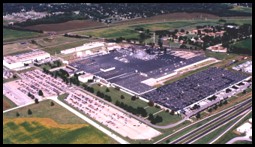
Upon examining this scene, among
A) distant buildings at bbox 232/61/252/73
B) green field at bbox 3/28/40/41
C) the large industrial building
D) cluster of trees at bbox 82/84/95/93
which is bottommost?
cluster of trees at bbox 82/84/95/93

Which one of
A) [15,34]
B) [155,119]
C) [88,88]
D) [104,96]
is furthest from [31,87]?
[15,34]

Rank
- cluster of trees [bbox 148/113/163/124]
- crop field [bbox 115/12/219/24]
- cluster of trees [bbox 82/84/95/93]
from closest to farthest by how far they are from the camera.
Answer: cluster of trees [bbox 148/113/163/124]
cluster of trees [bbox 82/84/95/93]
crop field [bbox 115/12/219/24]

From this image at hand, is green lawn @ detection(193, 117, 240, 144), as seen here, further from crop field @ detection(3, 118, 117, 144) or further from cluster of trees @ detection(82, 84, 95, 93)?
cluster of trees @ detection(82, 84, 95, 93)

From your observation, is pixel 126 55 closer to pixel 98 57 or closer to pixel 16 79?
pixel 98 57

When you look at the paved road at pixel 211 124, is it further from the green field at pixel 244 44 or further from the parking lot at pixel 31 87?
the green field at pixel 244 44

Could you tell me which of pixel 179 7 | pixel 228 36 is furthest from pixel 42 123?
pixel 179 7

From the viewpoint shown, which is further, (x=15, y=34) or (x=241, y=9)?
(x=241, y=9)

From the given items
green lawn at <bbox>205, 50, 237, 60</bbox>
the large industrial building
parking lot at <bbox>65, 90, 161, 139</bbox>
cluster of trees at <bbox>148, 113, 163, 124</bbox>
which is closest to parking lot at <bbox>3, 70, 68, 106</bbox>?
parking lot at <bbox>65, 90, 161, 139</bbox>

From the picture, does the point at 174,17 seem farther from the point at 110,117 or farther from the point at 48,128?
the point at 48,128
